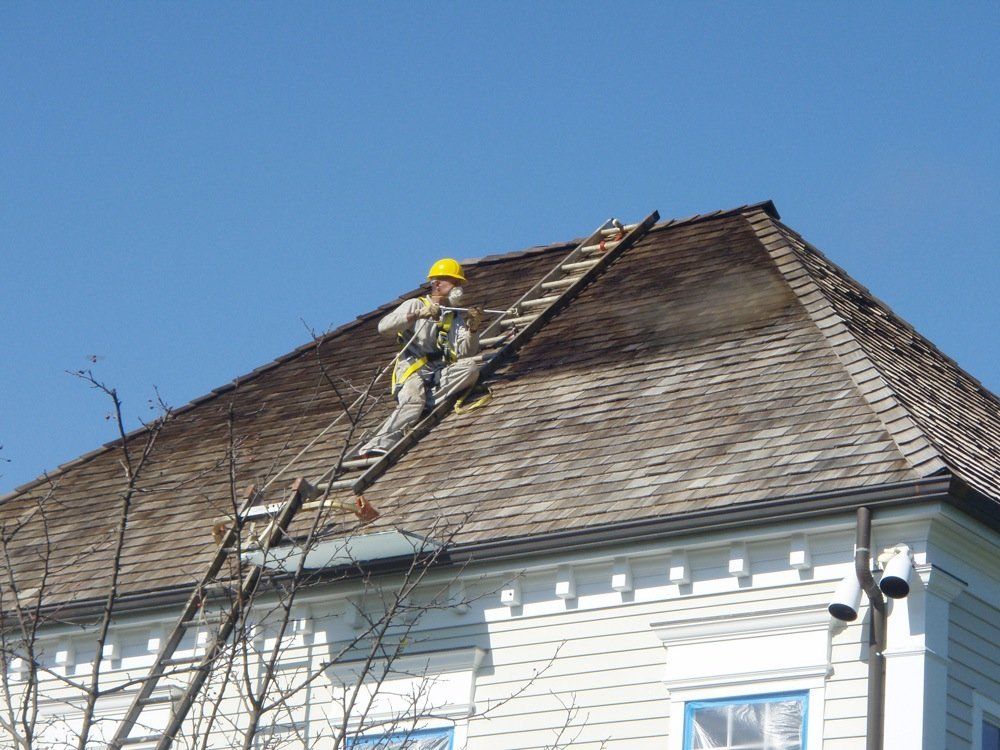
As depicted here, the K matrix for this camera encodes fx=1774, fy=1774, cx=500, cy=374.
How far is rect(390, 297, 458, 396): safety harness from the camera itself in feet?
51.5

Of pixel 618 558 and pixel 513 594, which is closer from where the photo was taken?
pixel 618 558

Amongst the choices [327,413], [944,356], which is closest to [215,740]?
[327,413]

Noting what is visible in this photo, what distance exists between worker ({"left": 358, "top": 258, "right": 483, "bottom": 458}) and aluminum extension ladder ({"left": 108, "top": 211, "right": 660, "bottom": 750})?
145mm

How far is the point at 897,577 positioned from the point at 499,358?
19.5 ft

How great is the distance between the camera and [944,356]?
1593cm

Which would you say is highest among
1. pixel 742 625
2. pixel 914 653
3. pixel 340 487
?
pixel 340 487

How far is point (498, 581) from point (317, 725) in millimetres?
1725

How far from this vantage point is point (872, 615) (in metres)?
11.0

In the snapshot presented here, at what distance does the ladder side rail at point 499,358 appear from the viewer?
14.5m

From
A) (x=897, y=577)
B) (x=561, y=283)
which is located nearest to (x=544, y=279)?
(x=561, y=283)

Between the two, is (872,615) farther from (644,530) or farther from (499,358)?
(499,358)

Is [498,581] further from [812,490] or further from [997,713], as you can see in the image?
[997,713]

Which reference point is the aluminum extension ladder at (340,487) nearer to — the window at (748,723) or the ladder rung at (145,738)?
the ladder rung at (145,738)

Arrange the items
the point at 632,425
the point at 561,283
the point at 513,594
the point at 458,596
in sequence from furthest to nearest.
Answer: the point at 561,283 → the point at 632,425 → the point at 458,596 → the point at 513,594
